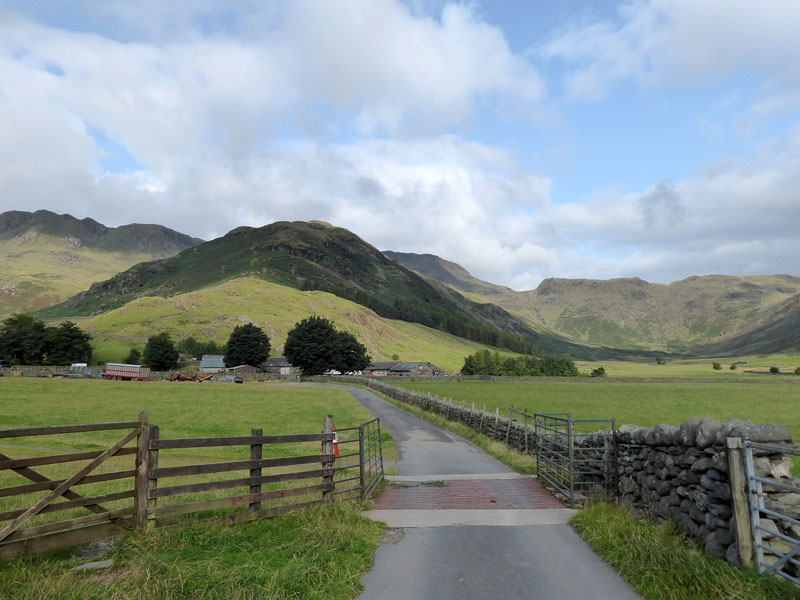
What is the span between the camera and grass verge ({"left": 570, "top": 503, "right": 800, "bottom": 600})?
638cm

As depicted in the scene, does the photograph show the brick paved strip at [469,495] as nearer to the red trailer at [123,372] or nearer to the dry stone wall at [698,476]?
the dry stone wall at [698,476]

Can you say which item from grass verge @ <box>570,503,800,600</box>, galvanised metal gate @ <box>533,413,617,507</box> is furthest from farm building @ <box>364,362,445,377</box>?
grass verge @ <box>570,503,800,600</box>

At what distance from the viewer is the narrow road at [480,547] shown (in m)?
7.45

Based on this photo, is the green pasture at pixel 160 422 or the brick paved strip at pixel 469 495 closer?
the brick paved strip at pixel 469 495

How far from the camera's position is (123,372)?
9681cm

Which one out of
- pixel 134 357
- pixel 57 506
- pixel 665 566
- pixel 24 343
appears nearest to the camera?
pixel 57 506

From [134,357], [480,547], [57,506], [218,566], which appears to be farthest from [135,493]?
[134,357]

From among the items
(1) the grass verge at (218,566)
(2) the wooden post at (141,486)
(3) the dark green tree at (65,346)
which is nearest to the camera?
(1) the grass verge at (218,566)

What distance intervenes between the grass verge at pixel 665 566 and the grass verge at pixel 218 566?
14.0 feet

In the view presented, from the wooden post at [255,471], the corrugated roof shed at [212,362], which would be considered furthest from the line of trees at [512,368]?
the wooden post at [255,471]

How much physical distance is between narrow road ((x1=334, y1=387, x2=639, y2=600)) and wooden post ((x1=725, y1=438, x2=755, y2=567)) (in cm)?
171

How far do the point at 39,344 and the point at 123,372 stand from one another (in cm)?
3882

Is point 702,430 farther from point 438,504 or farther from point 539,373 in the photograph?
point 539,373

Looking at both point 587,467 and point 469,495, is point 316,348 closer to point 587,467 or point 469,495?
point 469,495
